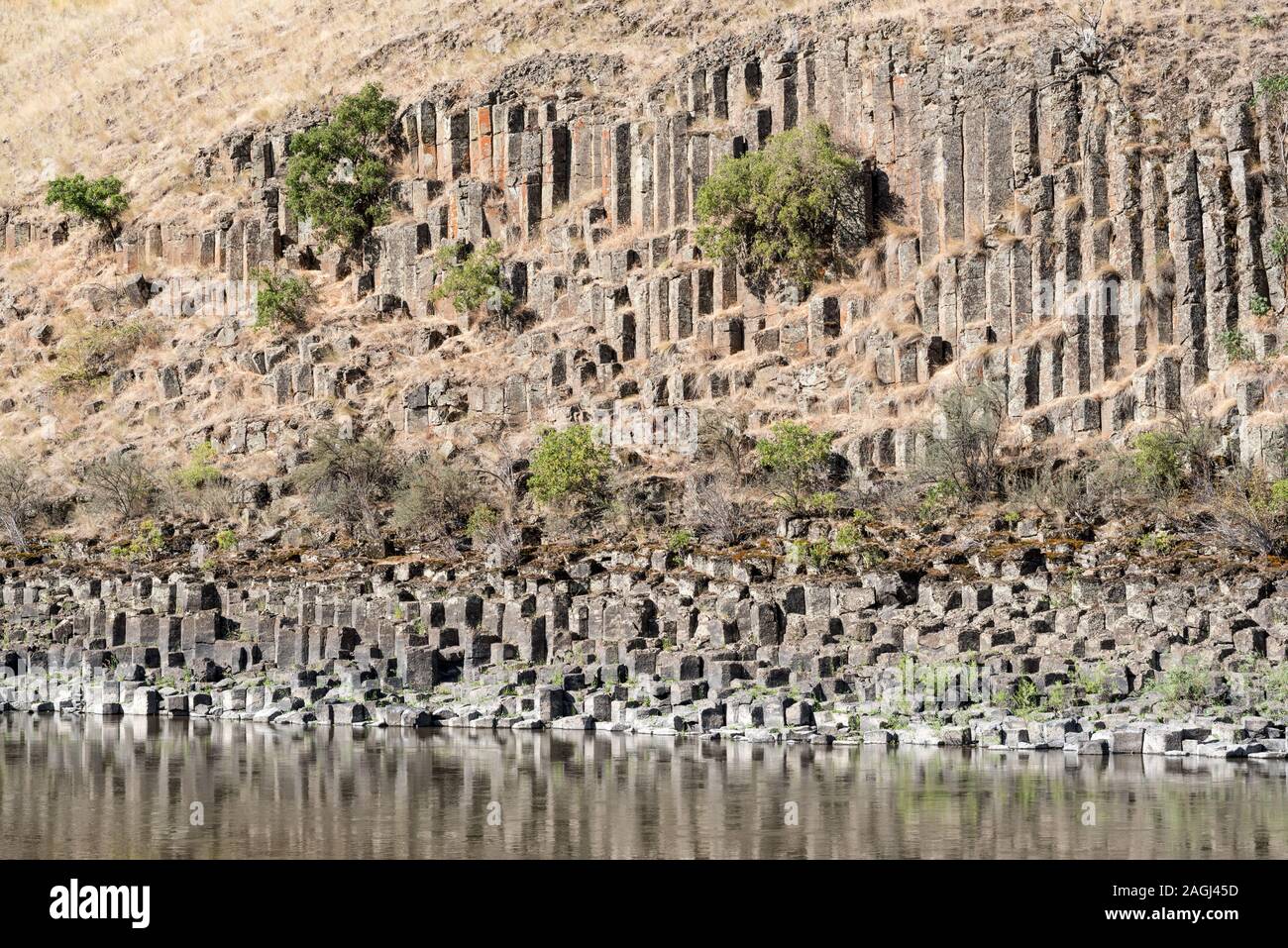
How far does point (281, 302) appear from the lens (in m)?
69.7

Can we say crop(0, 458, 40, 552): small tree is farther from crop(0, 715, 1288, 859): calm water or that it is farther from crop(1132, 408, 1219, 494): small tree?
crop(1132, 408, 1219, 494): small tree

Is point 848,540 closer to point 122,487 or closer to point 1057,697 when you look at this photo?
point 1057,697

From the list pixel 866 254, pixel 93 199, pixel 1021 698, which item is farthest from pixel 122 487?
pixel 1021 698

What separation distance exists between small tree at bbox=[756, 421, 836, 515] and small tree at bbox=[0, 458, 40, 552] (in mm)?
24164

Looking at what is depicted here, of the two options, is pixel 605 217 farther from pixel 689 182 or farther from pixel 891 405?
pixel 891 405

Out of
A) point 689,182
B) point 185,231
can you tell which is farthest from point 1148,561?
point 185,231

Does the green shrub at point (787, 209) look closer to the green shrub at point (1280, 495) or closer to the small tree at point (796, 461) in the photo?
the small tree at point (796, 461)

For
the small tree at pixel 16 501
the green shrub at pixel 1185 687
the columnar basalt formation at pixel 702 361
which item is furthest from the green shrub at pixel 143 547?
the green shrub at pixel 1185 687

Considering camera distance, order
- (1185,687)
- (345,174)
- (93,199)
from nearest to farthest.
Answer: (1185,687) → (345,174) → (93,199)

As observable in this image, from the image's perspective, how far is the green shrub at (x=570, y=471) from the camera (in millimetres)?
56156

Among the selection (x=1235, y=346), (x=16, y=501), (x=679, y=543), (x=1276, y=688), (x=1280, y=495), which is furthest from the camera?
(x=16, y=501)

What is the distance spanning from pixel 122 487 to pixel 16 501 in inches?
147

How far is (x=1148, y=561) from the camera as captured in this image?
145 feet
